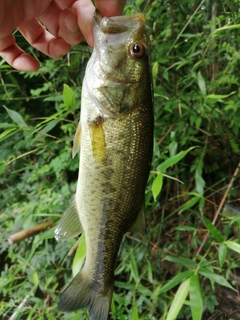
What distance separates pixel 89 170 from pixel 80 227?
0.23 meters

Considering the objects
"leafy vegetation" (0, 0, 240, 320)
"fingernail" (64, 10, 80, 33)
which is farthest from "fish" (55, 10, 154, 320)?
"leafy vegetation" (0, 0, 240, 320)

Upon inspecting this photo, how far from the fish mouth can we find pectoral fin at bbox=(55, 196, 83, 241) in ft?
1.79

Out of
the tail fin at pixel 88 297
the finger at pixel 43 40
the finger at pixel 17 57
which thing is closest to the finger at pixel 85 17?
the finger at pixel 43 40

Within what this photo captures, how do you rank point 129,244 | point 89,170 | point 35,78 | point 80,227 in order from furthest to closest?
point 35,78 < point 129,244 < point 80,227 < point 89,170

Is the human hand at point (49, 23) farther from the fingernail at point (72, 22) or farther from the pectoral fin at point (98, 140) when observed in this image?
the pectoral fin at point (98, 140)

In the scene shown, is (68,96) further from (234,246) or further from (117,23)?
(234,246)

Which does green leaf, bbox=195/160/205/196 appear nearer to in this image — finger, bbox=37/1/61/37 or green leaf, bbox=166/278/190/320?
green leaf, bbox=166/278/190/320

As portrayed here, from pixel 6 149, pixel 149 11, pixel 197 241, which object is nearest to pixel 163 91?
pixel 149 11

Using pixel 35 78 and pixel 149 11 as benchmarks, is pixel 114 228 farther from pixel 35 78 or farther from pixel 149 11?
pixel 35 78

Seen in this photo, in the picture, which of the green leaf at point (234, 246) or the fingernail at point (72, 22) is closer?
the fingernail at point (72, 22)

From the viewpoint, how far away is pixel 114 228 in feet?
3.62

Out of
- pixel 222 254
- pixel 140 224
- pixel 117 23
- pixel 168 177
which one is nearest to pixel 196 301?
pixel 222 254

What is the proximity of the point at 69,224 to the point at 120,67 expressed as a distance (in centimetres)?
53

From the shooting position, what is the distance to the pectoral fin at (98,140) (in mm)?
1018
